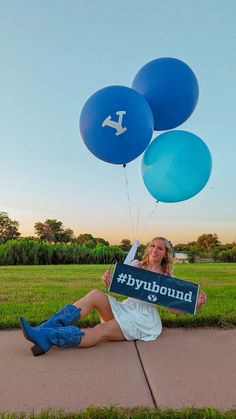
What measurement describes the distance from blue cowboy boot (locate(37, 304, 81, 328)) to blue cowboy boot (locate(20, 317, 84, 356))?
6cm

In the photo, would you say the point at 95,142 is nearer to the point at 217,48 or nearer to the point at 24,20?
the point at 217,48

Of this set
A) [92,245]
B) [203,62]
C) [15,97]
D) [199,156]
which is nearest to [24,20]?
[15,97]

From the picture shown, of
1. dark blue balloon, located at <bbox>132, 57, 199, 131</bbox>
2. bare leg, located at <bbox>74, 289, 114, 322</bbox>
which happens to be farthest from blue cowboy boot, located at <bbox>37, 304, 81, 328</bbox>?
dark blue balloon, located at <bbox>132, 57, 199, 131</bbox>

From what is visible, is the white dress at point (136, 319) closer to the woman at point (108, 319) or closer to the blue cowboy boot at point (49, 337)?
the woman at point (108, 319)

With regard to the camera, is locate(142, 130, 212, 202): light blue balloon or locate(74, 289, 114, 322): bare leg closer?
locate(74, 289, 114, 322): bare leg

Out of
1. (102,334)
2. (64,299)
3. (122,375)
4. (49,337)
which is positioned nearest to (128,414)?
(122,375)

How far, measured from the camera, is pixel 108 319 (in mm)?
3117

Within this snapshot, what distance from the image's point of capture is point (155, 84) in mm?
3771

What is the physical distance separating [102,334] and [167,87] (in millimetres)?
2264

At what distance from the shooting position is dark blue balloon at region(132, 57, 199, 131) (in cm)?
377

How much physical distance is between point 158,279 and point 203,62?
164 inches

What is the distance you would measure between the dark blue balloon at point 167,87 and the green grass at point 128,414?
272 centimetres

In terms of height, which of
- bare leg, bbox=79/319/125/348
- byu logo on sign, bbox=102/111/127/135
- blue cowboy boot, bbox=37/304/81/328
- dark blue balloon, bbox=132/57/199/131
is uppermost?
dark blue balloon, bbox=132/57/199/131

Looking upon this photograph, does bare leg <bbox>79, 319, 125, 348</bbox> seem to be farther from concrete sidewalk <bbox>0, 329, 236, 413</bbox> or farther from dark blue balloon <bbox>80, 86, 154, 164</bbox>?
dark blue balloon <bbox>80, 86, 154, 164</bbox>
